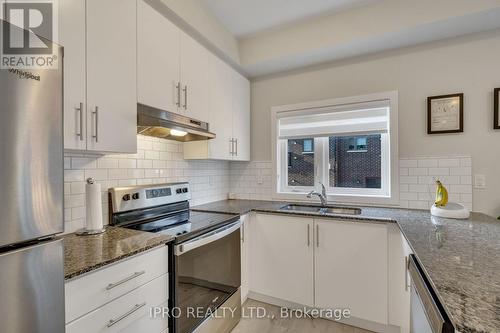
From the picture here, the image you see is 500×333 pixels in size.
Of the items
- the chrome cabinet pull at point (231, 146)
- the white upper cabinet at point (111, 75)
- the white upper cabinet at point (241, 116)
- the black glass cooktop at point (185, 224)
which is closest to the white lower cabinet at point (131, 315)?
the black glass cooktop at point (185, 224)

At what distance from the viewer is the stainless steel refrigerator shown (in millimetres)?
626

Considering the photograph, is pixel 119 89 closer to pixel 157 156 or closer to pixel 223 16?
pixel 157 156

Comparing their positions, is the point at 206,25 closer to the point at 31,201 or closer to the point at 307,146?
the point at 307,146

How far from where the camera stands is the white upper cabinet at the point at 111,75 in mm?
1220

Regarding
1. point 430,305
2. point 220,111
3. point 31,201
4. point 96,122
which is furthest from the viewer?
point 220,111

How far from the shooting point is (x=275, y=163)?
2.73 meters

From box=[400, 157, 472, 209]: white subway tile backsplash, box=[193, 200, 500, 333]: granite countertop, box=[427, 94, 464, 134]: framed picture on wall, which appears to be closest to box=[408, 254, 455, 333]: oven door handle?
box=[193, 200, 500, 333]: granite countertop

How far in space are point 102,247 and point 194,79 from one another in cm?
139

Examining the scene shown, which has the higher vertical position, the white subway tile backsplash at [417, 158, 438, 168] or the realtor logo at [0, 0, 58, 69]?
the realtor logo at [0, 0, 58, 69]

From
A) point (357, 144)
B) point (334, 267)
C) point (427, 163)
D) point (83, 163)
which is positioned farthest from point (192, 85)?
point (427, 163)

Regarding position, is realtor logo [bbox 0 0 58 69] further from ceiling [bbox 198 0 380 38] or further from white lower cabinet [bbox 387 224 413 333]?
white lower cabinet [bbox 387 224 413 333]

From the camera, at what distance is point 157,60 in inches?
63.4

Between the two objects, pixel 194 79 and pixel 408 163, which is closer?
pixel 194 79

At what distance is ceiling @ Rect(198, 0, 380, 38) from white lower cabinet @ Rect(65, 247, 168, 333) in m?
1.92
